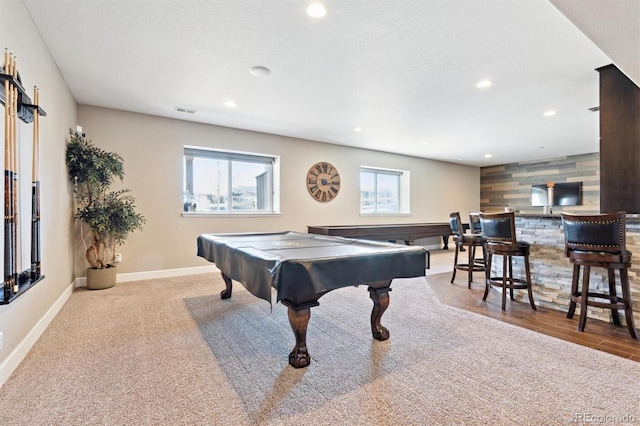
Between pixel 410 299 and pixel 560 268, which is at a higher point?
pixel 560 268

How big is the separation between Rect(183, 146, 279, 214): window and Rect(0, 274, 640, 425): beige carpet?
2.55 metres

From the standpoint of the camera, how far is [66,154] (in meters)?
3.53

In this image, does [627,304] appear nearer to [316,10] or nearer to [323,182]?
[316,10]

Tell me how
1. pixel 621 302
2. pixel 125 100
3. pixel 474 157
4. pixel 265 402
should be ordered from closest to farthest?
pixel 265 402 → pixel 621 302 → pixel 125 100 → pixel 474 157

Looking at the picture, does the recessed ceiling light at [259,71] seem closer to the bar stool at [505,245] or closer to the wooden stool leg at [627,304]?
the bar stool at [505,245]

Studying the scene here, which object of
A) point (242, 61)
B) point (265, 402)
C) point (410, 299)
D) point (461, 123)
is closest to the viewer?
point (265, 402)

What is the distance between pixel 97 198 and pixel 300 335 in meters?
3.44

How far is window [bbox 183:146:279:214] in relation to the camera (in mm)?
5078

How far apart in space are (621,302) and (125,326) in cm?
407

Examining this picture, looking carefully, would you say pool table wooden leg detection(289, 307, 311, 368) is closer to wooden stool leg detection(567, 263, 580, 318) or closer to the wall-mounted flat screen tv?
wooden stool leg detection(567, 263, 580, 318)

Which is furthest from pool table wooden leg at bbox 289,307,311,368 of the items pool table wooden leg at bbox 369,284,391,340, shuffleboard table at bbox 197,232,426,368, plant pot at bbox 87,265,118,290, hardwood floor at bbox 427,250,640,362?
plant pot at bbox 87,265,118,290

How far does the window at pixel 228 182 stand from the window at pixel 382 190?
7.53 feet

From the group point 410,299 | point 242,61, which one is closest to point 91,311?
point 242,61

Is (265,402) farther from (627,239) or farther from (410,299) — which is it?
(627,239)
